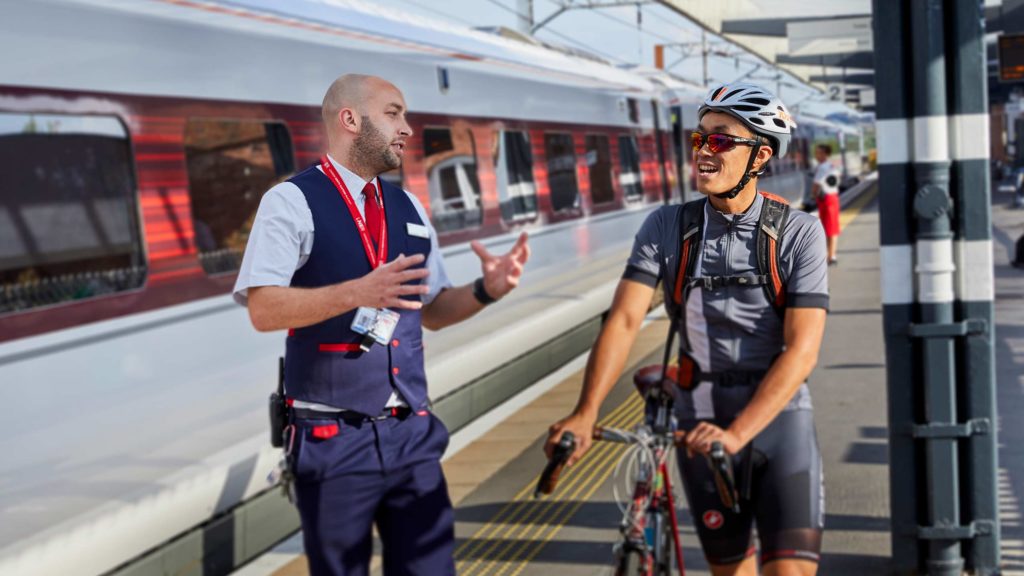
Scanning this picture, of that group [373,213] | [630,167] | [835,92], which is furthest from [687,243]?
[835,92]

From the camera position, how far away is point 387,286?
2.81 m

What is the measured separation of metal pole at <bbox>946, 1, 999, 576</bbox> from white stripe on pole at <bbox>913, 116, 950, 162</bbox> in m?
0.05

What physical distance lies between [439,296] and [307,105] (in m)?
3.95

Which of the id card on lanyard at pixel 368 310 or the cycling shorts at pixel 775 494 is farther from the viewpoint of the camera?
the cycling shorts at pixel 775 494

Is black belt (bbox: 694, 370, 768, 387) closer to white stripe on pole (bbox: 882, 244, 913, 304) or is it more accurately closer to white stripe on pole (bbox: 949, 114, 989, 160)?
white stripe on pole (bbox: 882, 244, 913, 304)

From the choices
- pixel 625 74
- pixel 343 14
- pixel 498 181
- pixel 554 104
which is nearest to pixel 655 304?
pixel 625 74

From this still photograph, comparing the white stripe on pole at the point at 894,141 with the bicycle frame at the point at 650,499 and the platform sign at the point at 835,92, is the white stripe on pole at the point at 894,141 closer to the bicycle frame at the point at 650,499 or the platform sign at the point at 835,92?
the bicycle frame at the point at 650,499

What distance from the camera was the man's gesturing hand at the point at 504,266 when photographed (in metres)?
2.92

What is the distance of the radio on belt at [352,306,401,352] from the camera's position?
2.99 meters

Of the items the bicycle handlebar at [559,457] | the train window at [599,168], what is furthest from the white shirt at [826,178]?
the bicycle handlebar at [559,457]

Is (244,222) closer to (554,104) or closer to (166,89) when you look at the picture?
(166,89)

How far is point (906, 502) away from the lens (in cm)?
472

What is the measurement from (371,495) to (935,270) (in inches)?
95.7

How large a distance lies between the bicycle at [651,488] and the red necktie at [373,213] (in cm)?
70
